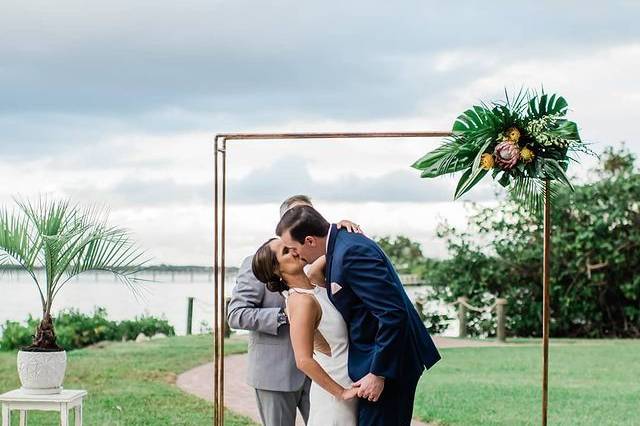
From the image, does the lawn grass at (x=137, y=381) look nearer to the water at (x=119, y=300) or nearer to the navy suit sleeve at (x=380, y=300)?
the water at (x=119, y=300)

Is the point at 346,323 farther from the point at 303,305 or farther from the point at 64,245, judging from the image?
the point at 64,245

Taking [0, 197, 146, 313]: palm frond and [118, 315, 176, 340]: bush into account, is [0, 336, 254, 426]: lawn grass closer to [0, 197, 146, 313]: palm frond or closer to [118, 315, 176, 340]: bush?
[118, 315, 176, 340]: bush

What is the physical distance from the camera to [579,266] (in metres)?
12.8

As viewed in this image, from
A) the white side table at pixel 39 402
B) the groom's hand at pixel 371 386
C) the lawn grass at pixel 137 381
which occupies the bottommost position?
the lawn grass at pixel 137 381

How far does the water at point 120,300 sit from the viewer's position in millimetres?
11383

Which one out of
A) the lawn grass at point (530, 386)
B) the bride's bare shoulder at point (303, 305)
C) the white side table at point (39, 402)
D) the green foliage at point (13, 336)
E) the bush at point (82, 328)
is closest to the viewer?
the bride's bare shoulder at point (303, 305)

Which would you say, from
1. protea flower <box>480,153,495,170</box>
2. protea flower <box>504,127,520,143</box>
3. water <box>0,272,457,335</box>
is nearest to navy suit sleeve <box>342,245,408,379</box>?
protea flower <box>480,153,495,170</box>

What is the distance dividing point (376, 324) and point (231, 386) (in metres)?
6.33

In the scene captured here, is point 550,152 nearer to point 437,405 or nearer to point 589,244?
point 437,405

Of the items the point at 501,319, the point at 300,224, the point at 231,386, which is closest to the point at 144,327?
the point at 231,386

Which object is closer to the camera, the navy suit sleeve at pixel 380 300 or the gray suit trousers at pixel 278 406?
the navy suit sleeve at pixel 380 300

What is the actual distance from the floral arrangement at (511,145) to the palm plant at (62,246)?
5.16 feet

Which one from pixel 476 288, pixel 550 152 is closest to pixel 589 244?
pixel 476 288

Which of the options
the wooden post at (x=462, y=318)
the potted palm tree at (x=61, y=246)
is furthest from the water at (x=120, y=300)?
the potted palm tree at (x=61, y=246)
